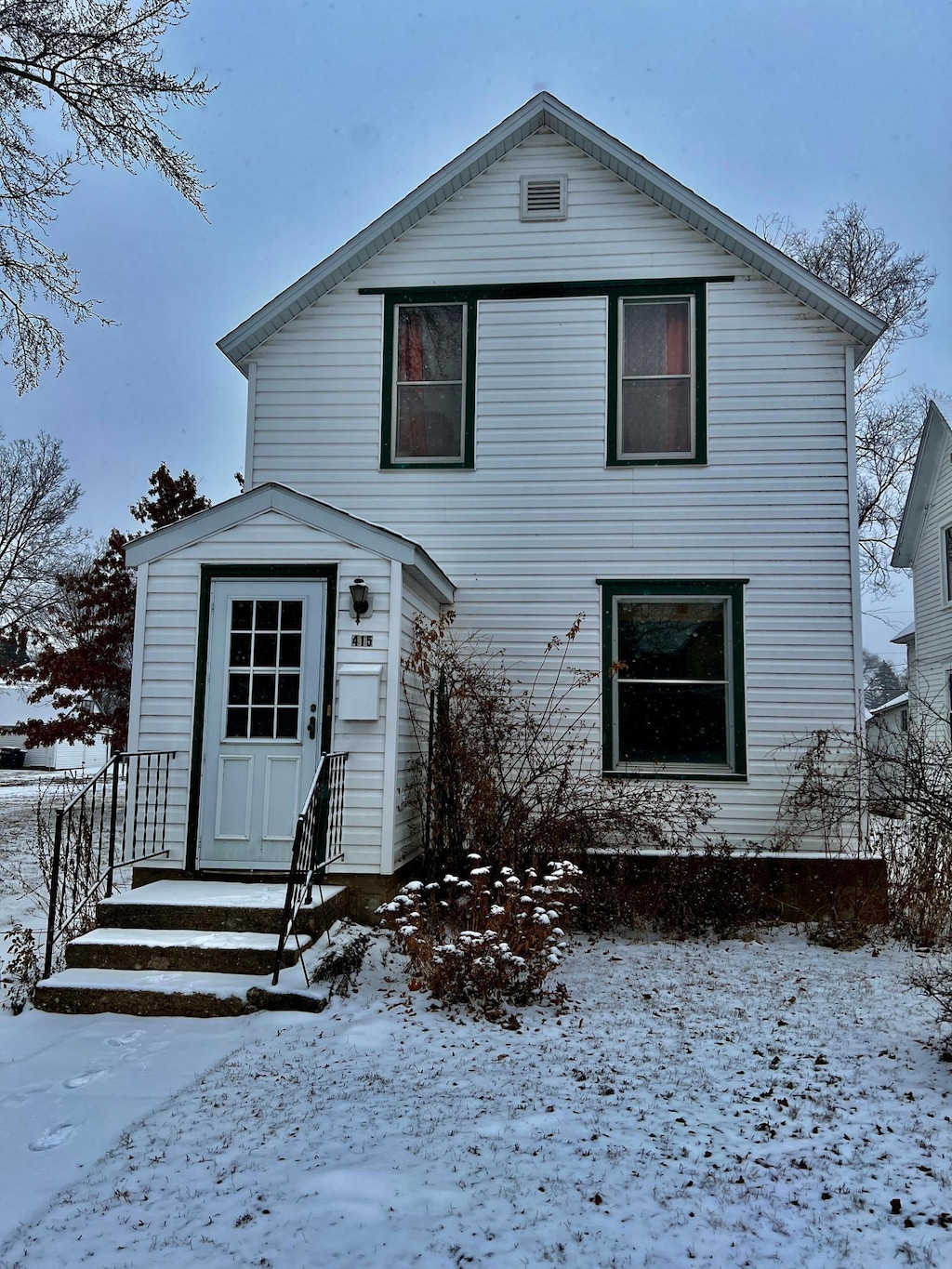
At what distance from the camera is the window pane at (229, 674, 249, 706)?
7.51m

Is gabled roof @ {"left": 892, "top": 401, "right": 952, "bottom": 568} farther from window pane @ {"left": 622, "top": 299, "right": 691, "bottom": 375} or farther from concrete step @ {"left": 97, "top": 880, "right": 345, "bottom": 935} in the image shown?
concrete step @ {"left": 97, "top": 880, "right": 345, "bottom": 935}

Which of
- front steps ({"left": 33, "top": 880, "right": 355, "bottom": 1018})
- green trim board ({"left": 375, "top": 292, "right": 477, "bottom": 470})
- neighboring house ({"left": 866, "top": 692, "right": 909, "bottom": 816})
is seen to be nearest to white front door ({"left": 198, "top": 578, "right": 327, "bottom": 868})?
front steps ({"left": 33, "top": 880, "right": 355, "bottom": 1018})

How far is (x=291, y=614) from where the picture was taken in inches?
298

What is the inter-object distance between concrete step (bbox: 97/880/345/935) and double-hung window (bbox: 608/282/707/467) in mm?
5123

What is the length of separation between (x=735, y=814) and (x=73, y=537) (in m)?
30.3

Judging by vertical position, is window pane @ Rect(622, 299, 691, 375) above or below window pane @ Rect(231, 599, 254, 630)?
above

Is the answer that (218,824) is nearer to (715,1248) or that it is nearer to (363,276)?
(715,1248)

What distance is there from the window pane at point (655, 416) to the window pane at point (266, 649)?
3.91 meters

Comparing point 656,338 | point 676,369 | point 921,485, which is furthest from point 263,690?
point 921,485

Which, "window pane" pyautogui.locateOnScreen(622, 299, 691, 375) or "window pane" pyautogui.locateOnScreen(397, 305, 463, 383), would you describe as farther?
"window pane" pyautogui.locateOnScreen(397, 305, 463, 383)

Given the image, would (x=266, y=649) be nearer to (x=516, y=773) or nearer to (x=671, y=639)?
(x=516, y=773)

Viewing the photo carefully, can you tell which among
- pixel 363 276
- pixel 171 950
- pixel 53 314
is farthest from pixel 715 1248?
pixel 53 314

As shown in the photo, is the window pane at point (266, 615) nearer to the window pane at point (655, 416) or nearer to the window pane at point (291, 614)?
the window pane at point (291, 614)

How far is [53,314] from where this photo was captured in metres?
11.8
